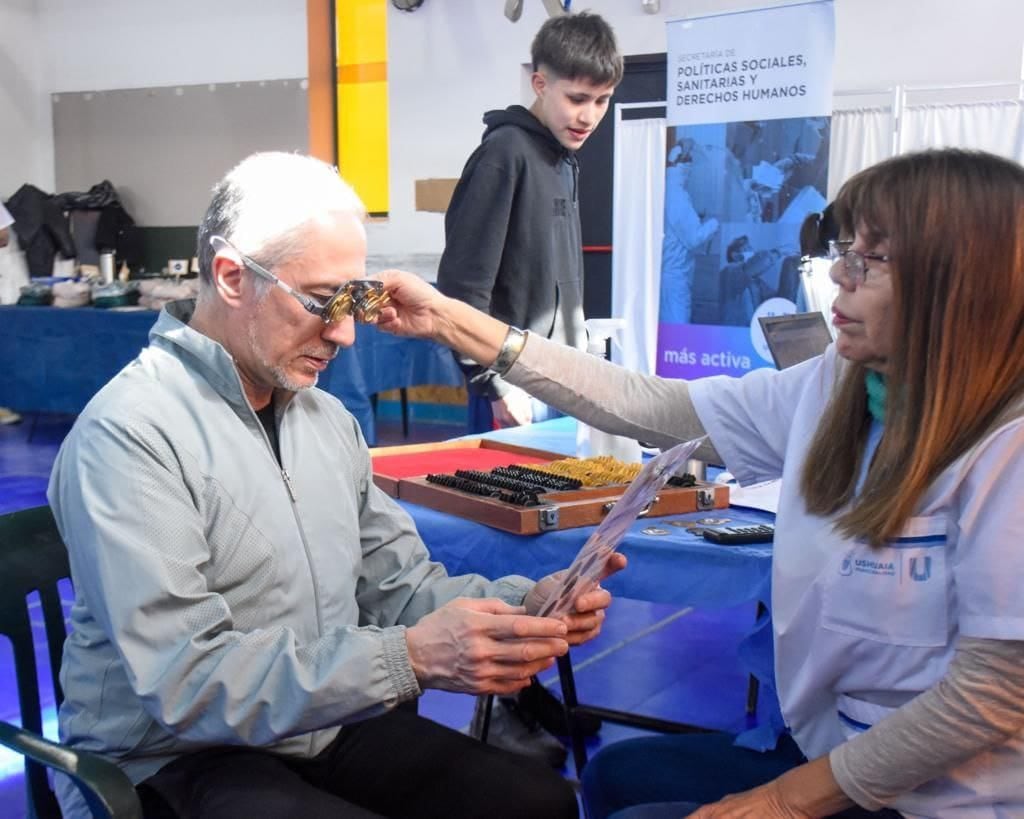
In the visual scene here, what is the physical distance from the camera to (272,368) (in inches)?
65.6

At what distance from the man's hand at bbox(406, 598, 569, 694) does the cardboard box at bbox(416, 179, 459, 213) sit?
742 cm

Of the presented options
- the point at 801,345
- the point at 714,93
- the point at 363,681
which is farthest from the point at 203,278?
the point at 714,93

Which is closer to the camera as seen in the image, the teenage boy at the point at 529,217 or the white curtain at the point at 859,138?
the teenage boy at the point at 529,217

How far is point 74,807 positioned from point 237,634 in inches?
14.7

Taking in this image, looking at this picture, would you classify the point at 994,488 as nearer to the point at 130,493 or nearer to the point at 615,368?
the point at 615,368

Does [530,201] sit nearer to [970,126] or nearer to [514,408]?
[514,408]

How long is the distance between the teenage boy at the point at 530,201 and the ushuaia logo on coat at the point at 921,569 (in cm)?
167

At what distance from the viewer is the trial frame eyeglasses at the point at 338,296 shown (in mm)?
1624

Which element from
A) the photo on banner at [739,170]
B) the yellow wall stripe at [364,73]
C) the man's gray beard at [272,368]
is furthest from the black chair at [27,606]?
the yellow wall stripe at [364,73]

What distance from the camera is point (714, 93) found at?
229 inches

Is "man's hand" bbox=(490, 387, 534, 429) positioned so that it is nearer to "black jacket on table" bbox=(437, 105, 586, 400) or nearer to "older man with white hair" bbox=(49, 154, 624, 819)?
"black jacket on table" bbox=(437, 105, 586, 400)

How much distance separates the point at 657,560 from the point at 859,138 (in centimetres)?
489

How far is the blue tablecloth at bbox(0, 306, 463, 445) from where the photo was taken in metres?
7.10

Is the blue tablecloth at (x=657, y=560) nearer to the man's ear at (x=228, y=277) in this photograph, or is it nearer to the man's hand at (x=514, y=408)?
the man's ear at (x=228, y=277)
